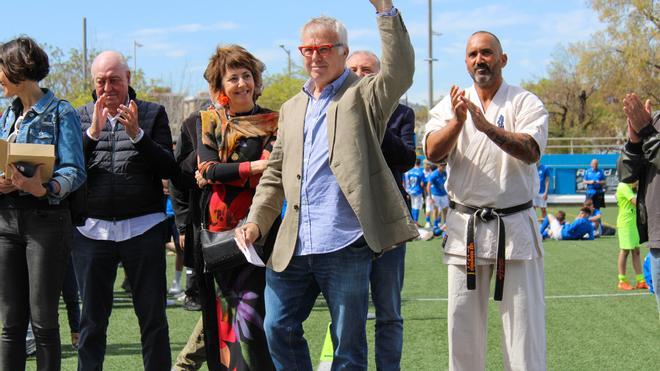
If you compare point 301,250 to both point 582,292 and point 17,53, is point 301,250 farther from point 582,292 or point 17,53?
point 582,292

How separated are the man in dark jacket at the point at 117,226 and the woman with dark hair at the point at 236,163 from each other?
15.7 inches

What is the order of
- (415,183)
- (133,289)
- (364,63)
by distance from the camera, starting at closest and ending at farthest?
(133,289) → (364,63) → (415,183)

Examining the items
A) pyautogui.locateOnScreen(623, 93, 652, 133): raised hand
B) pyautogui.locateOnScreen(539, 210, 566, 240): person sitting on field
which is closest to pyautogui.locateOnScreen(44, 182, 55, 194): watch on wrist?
pyautogui.locateOnScreen(623, 93, 652, 133): raised hand

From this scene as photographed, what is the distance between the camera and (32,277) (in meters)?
5.02

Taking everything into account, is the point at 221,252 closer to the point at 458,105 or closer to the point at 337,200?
the point at 337,200

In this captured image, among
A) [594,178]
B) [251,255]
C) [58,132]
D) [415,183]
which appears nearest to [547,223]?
[415,183]

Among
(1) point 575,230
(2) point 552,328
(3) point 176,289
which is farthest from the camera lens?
(1) point 575,230

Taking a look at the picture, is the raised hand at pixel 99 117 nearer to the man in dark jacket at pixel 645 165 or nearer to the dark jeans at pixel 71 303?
the dark jeans at pixel 71 303

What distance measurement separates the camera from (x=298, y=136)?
14.8 feet

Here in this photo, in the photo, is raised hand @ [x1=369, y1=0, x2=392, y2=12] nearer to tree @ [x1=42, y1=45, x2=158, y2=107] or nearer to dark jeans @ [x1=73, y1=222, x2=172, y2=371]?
dark jeans @ [x1=73, y1=222, x2=172, y2=371]

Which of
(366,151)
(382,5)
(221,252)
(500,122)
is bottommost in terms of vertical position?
(221,252)

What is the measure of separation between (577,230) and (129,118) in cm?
1569

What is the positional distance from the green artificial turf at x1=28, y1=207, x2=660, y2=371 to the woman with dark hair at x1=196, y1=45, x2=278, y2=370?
1.80 m

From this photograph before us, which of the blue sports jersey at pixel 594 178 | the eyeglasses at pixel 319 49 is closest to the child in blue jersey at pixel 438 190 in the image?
the blue sports jersey at pixel 594 178
